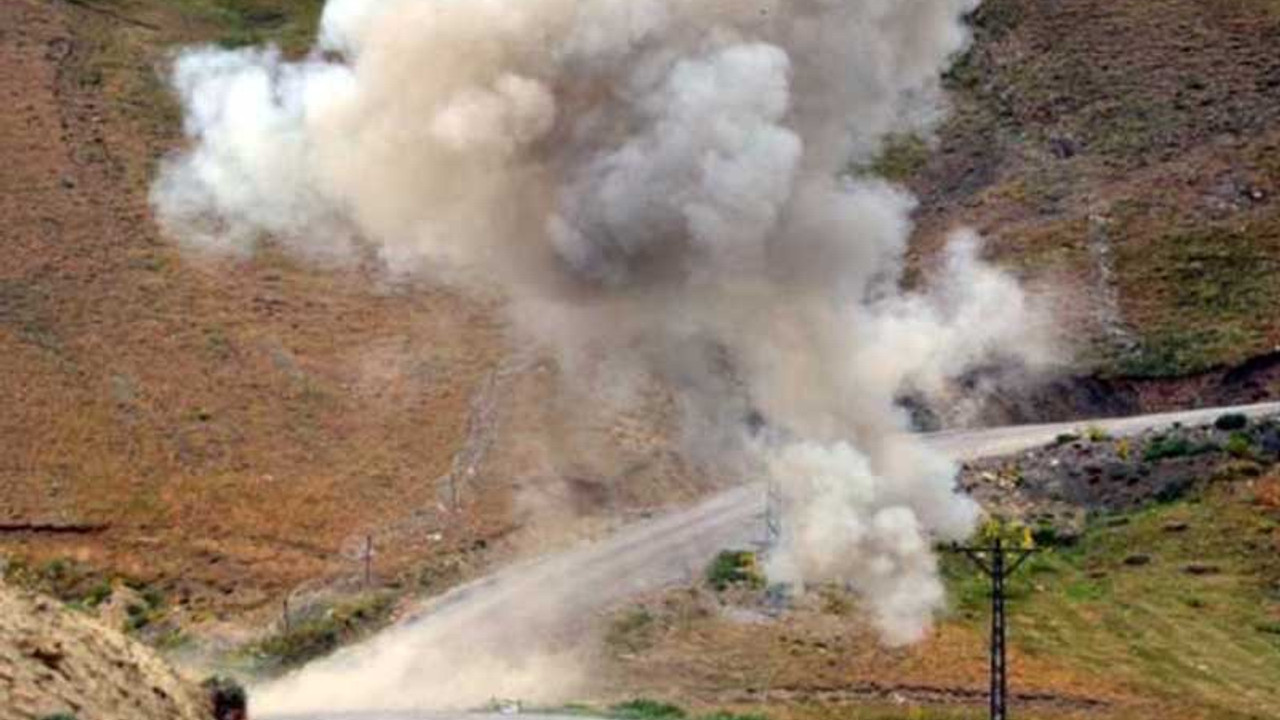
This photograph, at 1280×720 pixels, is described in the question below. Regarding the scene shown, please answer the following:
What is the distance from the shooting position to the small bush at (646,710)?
116ft

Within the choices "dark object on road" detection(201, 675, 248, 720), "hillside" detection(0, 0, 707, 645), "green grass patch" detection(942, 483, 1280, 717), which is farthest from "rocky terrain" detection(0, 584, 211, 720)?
"green grass patch" detection(942, 483, 1280, 717)

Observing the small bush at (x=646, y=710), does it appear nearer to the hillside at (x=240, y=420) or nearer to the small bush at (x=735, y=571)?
the small bush at (x=735, y=571)

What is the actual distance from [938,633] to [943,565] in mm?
5482

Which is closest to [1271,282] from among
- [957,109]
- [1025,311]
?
[1025,311]

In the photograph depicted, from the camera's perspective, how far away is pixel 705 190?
3538 centimetres

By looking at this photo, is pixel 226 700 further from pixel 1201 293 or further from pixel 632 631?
pixel 1201 293

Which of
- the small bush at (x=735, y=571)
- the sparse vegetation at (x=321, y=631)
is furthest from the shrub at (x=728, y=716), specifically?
the sparse vegetation at (x=321, y=631)

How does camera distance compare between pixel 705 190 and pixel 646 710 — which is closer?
pixel 705 190

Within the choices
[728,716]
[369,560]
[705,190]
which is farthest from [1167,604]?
[369,560]

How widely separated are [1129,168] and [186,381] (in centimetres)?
4754

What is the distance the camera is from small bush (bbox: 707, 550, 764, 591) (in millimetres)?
45938

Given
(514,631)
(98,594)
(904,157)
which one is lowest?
(514,631)

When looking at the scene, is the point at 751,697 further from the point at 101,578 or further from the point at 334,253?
the point at 334,253

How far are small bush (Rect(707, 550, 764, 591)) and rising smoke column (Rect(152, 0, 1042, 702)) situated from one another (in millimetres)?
973
